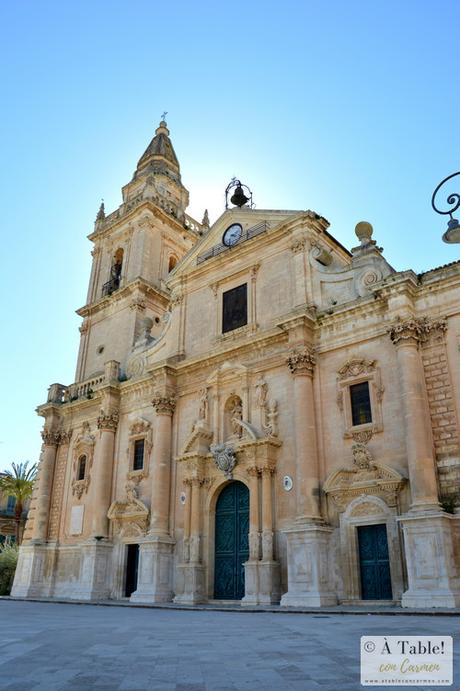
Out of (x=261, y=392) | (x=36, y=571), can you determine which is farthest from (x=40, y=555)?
(x=261, y=392)

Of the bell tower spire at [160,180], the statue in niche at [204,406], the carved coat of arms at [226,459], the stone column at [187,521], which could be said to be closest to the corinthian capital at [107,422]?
the statue in niche at [204,406]

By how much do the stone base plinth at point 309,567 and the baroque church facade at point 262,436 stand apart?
0.05 metres

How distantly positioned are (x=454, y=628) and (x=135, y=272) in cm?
2454

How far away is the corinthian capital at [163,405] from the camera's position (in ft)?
75.6

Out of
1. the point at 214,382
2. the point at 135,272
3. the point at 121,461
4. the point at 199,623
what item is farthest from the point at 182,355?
the point at 199,623

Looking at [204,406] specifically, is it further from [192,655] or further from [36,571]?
[192,655]

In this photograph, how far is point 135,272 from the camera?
3027 centimetres

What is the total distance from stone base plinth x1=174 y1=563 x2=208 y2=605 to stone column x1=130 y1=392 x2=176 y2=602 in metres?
0.97

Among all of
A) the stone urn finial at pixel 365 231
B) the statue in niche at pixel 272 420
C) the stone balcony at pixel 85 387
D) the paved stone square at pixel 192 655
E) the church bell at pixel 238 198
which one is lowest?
the paved stone square at pixel 192 655

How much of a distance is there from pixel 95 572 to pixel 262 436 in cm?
938

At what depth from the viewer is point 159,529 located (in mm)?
21078

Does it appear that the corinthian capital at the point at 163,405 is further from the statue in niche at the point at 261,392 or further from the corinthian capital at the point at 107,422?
the statue in niche at the point at 261,392

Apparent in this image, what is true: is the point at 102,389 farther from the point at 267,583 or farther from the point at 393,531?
the point at 393,531

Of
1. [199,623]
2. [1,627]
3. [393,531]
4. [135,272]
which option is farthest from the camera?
[135,272]
